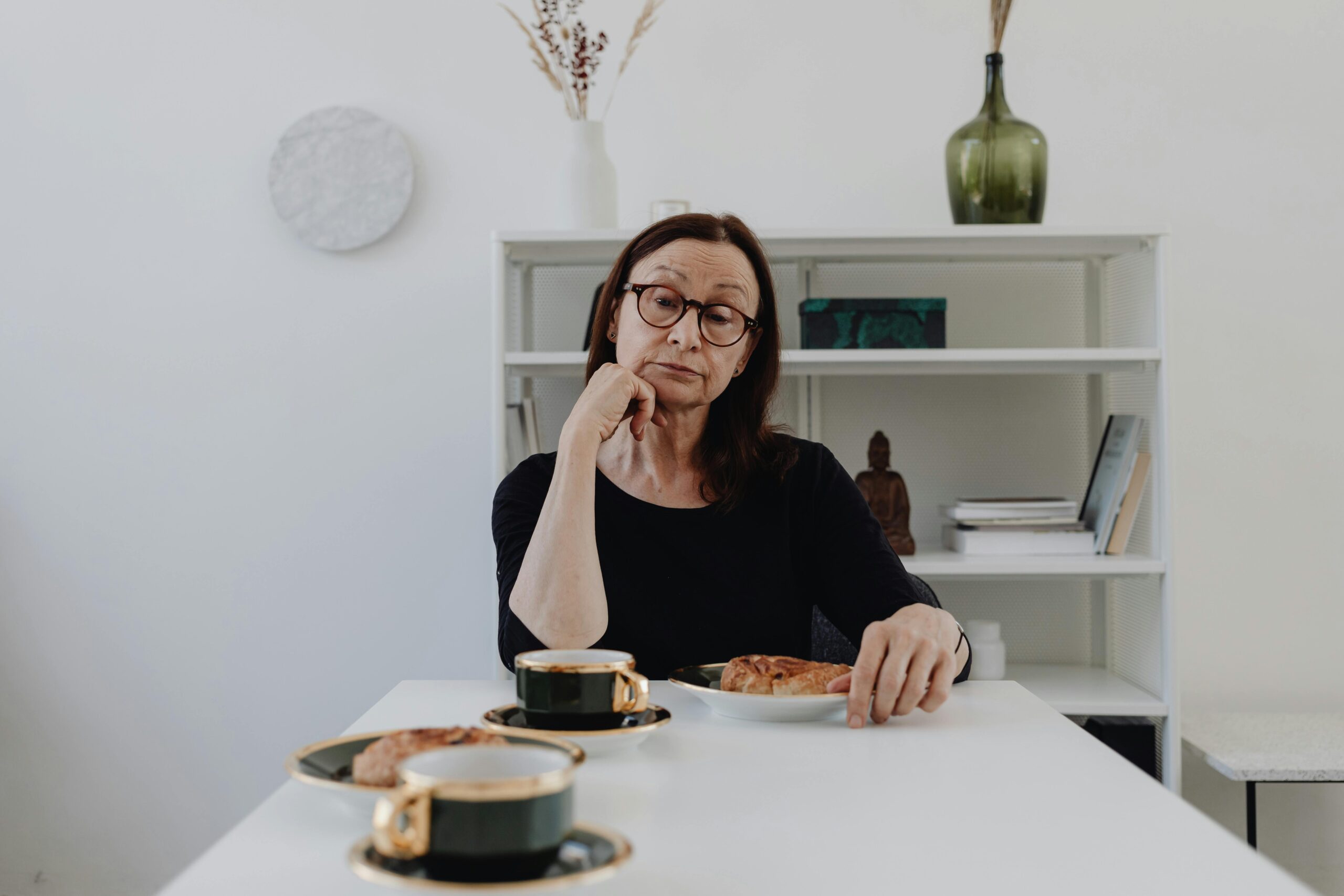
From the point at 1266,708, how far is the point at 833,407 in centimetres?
114

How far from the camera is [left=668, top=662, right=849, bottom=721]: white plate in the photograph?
0.89 meters

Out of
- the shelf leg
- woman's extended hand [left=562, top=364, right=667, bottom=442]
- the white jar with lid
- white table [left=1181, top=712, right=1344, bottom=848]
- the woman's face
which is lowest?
the shelf leg

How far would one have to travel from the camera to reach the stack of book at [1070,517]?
6.79 ft

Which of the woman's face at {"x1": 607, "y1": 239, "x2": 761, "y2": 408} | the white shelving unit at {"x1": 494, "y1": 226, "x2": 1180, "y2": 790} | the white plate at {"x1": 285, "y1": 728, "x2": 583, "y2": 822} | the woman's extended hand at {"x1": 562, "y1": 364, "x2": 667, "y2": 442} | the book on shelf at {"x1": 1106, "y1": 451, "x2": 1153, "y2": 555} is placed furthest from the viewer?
the white shelving unit at {"x1": 494, "y1": 226, "x2": 1180, "y2": 790}

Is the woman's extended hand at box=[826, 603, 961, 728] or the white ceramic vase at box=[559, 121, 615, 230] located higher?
the white ceramic vase at box=[559, 121, 615, 230]

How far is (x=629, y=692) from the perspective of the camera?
0.81 meters

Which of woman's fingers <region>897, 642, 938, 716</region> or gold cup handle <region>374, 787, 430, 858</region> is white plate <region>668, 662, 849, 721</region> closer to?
woman's fingers <region>897, 642, 938, 716</region>

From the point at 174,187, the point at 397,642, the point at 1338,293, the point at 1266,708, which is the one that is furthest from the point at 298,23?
the point at 1266,708

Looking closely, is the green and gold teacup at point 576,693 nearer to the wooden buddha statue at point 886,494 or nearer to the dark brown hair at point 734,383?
the dark brown hair at point 734,383

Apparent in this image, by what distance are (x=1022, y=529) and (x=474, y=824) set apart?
1.81 meters

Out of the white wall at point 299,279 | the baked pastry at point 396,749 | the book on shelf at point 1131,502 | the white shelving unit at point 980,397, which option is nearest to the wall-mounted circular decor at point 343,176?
the white wall at point 299,279

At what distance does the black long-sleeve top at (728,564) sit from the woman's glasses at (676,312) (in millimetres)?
226

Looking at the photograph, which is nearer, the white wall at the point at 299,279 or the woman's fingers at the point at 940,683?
the woman's fingers at the point at 940,683

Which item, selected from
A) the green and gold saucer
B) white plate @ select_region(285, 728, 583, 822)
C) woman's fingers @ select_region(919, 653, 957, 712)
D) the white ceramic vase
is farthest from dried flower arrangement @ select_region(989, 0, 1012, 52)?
the green and gold saucer
